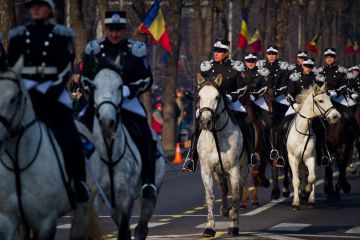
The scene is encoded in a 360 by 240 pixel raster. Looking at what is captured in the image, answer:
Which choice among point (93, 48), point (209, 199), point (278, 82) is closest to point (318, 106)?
point (278, 82)

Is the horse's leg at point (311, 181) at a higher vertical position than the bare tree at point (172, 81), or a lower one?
lower

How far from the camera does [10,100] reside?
1182 cm

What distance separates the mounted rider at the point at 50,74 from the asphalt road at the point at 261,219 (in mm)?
5658

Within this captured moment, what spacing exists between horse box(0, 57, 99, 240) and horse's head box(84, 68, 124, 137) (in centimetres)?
88

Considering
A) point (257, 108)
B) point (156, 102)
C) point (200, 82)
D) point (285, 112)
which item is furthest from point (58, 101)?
point (156, 102)

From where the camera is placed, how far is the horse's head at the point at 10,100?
38.5ft

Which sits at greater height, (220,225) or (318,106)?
(318,106)

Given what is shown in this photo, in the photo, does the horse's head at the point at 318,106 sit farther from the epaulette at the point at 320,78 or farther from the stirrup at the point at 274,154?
the epaulette at the point at 320,78

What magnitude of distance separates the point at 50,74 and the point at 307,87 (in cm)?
1451

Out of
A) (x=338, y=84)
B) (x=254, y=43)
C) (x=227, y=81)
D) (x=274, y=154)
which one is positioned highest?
(x=254, y=43)

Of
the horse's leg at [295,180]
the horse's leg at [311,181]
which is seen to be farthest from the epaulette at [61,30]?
the horse's leg at [311,181]

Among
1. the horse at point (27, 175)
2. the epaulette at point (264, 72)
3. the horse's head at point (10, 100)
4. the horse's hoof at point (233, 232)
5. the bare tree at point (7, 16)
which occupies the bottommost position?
the horse's hoof at point (233, 232)

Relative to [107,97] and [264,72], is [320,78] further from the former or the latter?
[107,97]

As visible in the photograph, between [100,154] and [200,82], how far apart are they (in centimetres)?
555
